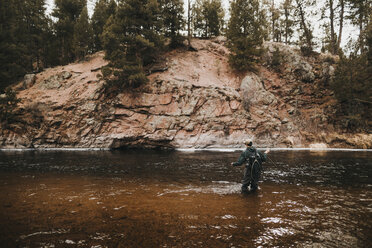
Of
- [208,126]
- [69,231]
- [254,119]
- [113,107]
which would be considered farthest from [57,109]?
[69,231]

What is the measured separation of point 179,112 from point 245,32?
17585mm

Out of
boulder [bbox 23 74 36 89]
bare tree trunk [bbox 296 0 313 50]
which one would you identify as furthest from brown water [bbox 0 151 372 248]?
bare tree trunk [bbox 296 0 313 50]

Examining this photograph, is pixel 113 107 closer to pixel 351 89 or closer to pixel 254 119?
pixel 254 119

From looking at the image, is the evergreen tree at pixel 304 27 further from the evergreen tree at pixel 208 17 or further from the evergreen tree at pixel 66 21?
the evergreen tree at pixel 66 21

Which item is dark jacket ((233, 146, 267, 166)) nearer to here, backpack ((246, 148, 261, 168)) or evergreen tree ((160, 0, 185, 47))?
backpack ((246, 148, 261, 168))

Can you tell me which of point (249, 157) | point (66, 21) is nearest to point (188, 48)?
point (66, 21)

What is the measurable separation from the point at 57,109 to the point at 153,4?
1924cm

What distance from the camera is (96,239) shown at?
4949 mm

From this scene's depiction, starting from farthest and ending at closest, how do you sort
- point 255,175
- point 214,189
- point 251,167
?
point 214,189 → point 255,175 → point 251,167

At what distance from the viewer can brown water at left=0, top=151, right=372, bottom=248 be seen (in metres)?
4.97

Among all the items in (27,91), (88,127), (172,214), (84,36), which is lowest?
(172,214)

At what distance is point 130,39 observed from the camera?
96.2 ft

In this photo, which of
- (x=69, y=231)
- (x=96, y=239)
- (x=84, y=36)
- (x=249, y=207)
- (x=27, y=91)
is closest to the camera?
(x=96, y=239)

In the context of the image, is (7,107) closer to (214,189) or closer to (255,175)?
(214,189)
